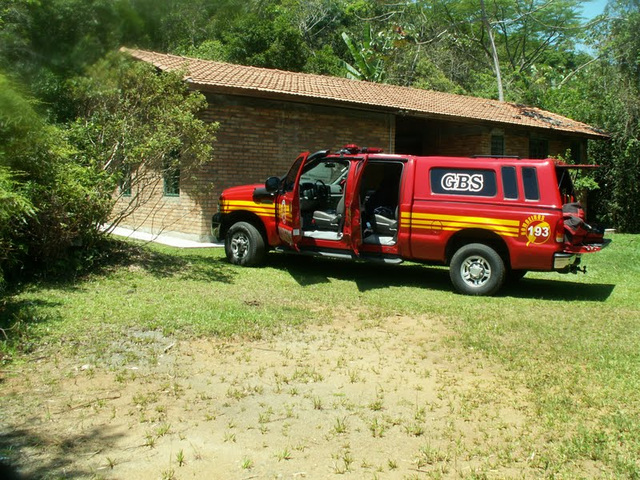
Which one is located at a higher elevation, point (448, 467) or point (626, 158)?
point (626, 158)

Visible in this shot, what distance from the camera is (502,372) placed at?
201 inches

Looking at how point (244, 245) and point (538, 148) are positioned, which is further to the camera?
point (538, 148)

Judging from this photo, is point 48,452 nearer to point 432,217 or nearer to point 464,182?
point 432,217

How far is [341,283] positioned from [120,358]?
455cm

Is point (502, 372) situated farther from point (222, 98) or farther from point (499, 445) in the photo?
point (222, 98)

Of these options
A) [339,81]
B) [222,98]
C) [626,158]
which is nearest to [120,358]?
[222,98]

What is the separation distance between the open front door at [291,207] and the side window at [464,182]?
2.01 meters

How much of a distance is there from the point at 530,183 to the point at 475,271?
139 cm

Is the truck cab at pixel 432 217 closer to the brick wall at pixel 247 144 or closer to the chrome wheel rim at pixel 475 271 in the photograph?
the chrome wheel rim at pixel 475 271

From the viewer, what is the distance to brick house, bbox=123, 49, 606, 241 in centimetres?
1370

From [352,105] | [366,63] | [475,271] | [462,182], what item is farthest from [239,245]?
[366,63]

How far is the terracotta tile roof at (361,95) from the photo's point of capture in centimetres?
1343

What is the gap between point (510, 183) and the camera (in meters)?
8.41

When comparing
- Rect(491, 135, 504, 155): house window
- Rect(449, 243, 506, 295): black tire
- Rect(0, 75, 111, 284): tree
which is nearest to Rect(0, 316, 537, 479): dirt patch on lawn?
Rect(0, 75, 111, 284): tree
